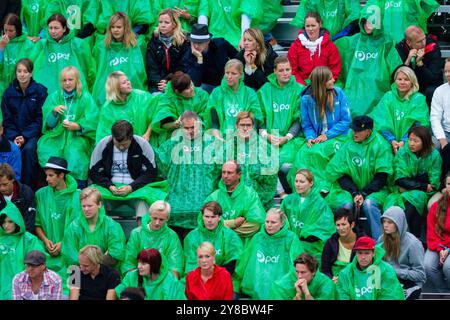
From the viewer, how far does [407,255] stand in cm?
1274

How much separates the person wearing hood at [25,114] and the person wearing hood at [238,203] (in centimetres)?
179

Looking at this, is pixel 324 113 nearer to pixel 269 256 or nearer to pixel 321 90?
pixel 321 90

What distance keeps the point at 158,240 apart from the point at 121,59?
2.55m

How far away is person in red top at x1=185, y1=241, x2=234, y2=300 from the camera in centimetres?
1233

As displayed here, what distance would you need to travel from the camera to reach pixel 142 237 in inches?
511

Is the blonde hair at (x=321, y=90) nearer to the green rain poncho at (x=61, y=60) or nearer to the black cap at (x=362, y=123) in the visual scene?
the black cap at (x=362, y=123)

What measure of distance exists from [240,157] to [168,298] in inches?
72.2

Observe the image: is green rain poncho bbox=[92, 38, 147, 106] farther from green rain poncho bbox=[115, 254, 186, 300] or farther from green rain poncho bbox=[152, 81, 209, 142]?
green rain poncho bbox=[115, 254, 186, 300]

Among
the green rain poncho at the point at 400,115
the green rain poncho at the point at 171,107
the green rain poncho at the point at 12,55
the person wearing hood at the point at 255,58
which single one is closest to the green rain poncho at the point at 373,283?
the green rain poncho at the point at 400,115

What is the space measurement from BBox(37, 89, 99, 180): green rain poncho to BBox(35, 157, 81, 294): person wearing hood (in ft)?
1.48

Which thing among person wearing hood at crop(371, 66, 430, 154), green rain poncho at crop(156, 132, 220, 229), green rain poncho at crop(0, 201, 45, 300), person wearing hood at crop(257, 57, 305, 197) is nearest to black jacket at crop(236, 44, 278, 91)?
person wearing hood at crop(257, 57, 305, 197)

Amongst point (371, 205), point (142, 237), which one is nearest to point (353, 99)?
point (371, 205)

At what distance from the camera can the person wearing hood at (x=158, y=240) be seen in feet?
42.3
